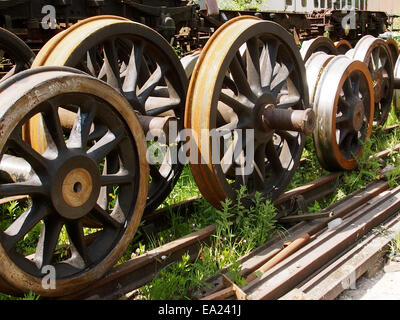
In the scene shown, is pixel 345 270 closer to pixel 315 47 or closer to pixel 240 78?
pixel 240 78

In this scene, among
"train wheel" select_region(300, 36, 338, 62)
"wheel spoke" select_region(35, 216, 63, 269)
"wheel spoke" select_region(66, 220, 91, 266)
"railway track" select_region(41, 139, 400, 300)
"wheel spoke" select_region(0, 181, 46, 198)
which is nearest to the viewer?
"wheel spoke" select_region(0, 181, 46, 198)

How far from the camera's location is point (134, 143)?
9.36 feet

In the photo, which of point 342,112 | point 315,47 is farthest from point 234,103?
point 315,47

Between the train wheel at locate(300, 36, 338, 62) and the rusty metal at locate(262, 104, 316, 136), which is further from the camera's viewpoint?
the train wheel at locate(300, 36, 338, 62)

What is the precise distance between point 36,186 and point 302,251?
6.32 feet

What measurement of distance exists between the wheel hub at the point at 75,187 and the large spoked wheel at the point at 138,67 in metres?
0.69

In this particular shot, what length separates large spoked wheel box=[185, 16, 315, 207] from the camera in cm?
332

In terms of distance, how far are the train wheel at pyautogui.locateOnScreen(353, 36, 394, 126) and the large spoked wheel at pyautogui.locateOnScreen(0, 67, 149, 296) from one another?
424 centimetres

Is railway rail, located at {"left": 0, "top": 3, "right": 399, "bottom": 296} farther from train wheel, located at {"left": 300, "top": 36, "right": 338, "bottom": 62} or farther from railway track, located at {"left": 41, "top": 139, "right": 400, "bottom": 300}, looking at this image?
train wheel, located at {"left": 300, "top": 36, "right": 338, "bottom": 62}

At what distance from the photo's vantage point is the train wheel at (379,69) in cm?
616

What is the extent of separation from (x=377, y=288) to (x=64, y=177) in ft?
7.06

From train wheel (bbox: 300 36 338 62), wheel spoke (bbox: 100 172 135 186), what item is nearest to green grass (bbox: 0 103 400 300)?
wheel spoke (bbox: 100 172 135 186)

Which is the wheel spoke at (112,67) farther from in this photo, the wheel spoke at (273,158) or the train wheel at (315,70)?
Result: the train wheel at (315,70)

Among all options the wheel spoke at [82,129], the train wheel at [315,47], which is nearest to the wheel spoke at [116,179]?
the wheel spoke at [82,129]
